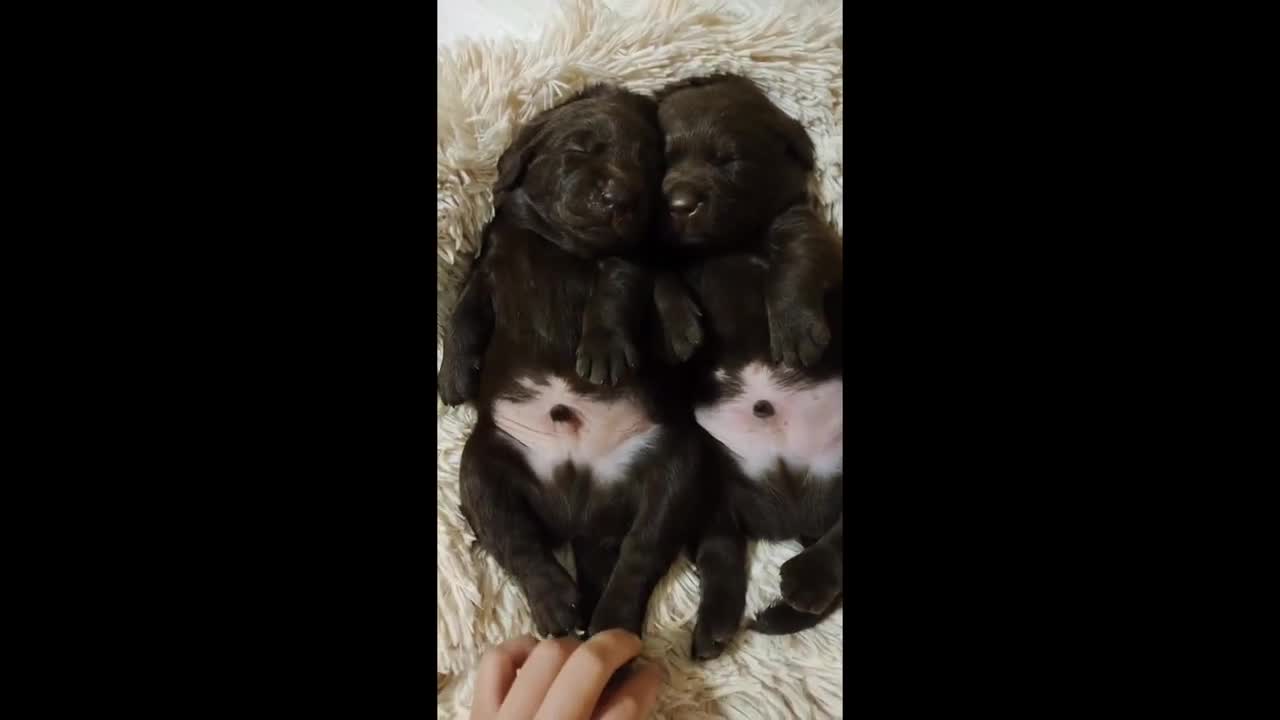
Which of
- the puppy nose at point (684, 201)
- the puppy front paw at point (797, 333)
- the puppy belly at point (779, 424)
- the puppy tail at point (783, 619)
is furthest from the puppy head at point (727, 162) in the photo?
the puppy tail at point (783, 619)

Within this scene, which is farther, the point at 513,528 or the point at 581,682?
the point at 513,528

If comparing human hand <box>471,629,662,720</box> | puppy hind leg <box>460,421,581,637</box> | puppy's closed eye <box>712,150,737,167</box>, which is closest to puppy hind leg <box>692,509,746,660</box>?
human hand <box>471,629,662,720</box>

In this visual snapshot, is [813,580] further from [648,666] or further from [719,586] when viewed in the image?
[648,666]

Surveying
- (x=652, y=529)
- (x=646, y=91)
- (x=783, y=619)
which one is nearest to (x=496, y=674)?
(x=652, y=529)

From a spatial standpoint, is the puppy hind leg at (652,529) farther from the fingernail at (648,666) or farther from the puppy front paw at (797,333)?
the puppy front paw at (797,333)

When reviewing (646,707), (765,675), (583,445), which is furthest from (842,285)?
(646,707)
